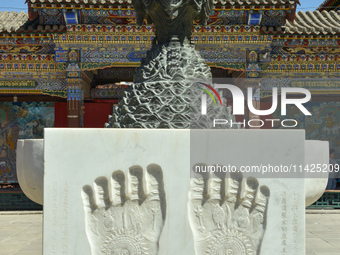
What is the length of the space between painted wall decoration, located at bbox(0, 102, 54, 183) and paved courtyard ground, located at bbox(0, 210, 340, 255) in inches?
59.2

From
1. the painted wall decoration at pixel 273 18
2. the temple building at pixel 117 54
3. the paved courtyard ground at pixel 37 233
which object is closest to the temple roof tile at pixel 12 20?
the temple building at pixel 117 54

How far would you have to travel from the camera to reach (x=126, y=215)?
236 cm

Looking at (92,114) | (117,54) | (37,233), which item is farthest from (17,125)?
(37,233)

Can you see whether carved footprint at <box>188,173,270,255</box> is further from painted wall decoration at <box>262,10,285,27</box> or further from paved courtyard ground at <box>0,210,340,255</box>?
painted wall decoration at <box>262,10,285,27</box>

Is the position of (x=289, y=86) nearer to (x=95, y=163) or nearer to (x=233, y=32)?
(x=233, y=32)

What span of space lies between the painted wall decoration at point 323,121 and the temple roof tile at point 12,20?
5.46m

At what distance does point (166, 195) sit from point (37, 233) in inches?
173

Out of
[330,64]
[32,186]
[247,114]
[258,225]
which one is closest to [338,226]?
[247,114]

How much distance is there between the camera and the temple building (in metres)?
8.05

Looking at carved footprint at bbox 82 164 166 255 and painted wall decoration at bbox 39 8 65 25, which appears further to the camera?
painted wall decoration at bbox 39 8 65 25

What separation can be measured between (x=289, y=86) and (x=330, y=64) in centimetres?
92

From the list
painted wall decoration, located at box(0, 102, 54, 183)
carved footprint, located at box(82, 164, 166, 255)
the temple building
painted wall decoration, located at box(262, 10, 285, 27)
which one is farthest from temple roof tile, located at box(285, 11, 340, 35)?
carved footprint, located at box(82, 164, 166, 255)

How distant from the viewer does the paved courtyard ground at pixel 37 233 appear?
5.05m
